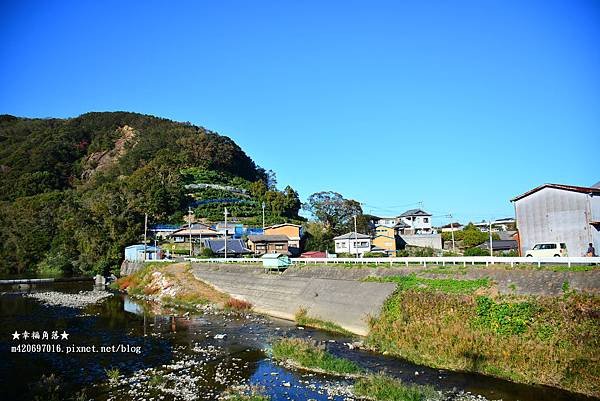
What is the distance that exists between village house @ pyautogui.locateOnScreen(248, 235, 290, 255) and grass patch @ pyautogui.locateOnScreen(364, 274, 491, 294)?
36615 millimetres

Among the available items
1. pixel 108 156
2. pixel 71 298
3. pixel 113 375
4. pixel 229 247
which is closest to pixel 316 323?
pixel 113 375

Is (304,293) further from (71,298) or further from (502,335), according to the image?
(71,298)

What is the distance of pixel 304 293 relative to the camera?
30.5 metres

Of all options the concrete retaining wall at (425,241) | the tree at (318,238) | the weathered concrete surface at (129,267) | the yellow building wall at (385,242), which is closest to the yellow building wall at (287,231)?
the tree at (318,238)

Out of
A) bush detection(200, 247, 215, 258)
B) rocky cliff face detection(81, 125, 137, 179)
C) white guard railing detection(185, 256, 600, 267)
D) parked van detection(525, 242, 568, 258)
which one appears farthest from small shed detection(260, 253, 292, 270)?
rocky cliff face detection(81, 125, 137, 179)

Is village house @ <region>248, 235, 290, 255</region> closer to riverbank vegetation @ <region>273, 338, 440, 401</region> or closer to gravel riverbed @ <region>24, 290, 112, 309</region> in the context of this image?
gravel riverbed @ <region>24, 290, 112, 309</region>

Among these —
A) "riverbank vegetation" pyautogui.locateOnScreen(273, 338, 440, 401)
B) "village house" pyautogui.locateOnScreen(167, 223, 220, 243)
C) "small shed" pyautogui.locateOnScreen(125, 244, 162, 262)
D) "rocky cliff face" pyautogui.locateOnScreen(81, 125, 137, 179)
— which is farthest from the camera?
"rocky cliff face" pyautogui.locateOnScreen(81, 125, 137, 179)

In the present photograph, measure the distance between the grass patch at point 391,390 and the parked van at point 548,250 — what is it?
15154mm

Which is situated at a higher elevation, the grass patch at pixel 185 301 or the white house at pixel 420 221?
the white house at pixel 420 221

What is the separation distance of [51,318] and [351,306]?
2189 centimetres

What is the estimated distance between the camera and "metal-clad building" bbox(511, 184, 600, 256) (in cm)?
2609

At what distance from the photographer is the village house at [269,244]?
61.8 meters

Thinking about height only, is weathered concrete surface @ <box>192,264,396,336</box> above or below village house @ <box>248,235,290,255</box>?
below

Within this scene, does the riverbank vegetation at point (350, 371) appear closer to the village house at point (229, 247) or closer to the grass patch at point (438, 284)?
the grass patch at point (438, 284)
